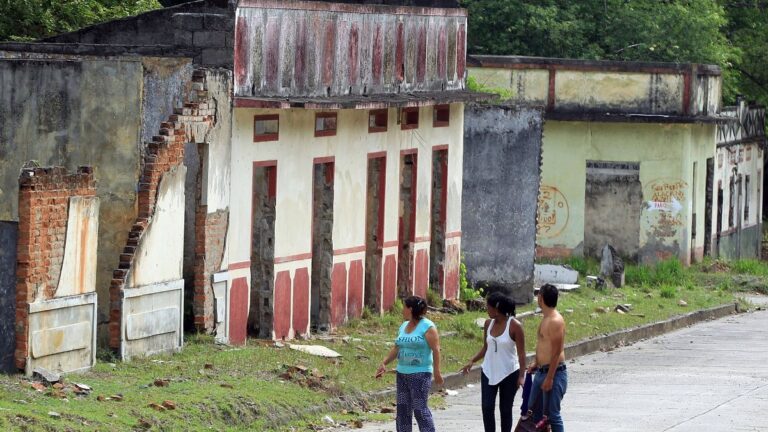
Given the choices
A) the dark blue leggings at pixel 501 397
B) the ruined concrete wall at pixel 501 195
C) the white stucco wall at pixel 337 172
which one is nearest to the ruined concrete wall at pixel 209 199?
the white stucco wall at pixel 337 172

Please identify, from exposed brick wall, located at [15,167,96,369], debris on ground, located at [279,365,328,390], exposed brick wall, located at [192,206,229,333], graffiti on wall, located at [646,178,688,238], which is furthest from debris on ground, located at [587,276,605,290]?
exposed brick wall, located at [15,167,96,369]

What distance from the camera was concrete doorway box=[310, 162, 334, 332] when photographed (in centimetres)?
2242

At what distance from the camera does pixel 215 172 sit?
19203mm

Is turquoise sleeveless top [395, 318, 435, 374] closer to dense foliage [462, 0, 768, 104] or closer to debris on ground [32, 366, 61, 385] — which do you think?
debris on ground [32, 366, 61, 385]

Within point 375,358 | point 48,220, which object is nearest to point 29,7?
point 375,358

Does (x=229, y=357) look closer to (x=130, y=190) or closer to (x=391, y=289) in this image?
(x=130, y=190)

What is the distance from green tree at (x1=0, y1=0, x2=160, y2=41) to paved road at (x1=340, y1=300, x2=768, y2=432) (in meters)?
10.7

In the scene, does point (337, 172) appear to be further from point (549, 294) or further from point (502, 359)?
point (549, 294)

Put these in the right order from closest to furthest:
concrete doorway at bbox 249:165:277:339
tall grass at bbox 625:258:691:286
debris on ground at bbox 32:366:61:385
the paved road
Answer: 1. debris on ground at bbox 32:366:61:385
2. the paved road
3. concrete doorway at bbox 249:165:277:339
4. tall grass at bbox 625:258:691:286

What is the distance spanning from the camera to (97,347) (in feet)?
56.8

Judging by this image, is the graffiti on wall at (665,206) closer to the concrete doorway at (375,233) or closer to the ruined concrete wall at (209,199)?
the concrete doorway at (375,233)

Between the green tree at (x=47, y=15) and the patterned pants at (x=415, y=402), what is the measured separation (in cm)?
1559

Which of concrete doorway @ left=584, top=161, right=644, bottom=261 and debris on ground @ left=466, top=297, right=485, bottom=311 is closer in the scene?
debris on ground @ left=466, top=297, right=485, bottom=311

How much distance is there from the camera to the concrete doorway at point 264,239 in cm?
2080
